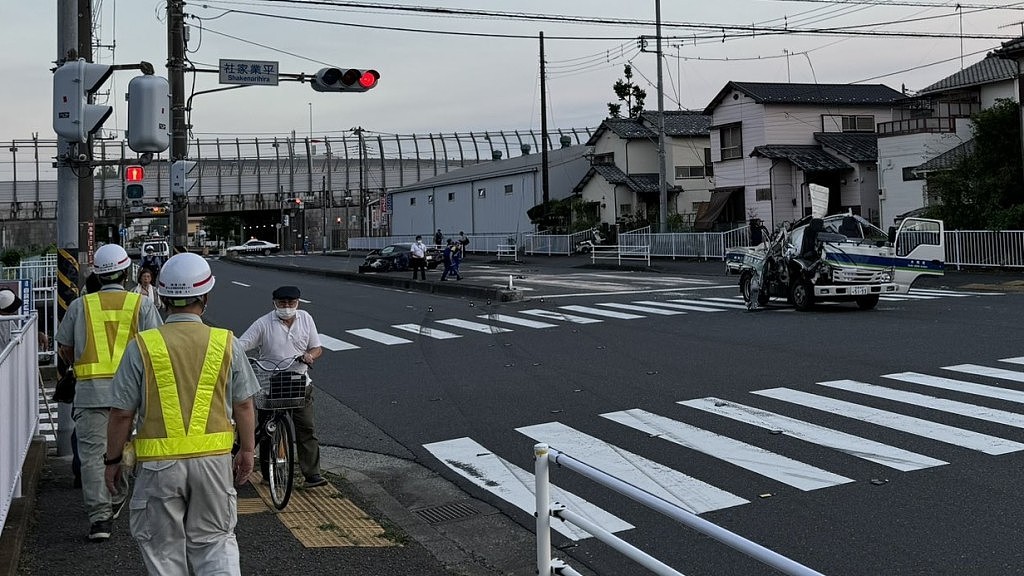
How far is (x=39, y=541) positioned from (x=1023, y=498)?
6511 millimetres

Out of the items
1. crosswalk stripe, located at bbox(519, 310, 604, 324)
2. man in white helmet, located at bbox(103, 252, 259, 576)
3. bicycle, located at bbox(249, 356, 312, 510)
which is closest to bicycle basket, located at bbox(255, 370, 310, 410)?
bicycle, located at bbox(249, 356, 312, 510)

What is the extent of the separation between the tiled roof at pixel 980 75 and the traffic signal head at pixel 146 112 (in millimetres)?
37693

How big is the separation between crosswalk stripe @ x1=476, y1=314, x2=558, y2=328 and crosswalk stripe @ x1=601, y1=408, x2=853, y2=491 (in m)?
9.02

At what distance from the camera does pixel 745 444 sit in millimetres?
8750

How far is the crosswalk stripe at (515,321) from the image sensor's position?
64.0 feet

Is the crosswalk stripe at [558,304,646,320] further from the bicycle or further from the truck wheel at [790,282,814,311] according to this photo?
the bicycle

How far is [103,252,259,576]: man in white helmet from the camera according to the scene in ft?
14.2

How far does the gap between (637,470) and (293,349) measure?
2907 mm

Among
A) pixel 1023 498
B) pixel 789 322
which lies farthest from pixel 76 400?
pixel 789 322

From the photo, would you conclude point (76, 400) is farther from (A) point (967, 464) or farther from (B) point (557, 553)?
(A) point (967, 464)

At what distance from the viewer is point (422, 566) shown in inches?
235

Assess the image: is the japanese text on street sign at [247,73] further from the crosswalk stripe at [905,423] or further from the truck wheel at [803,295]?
the crosswalk stripe at [905,423]

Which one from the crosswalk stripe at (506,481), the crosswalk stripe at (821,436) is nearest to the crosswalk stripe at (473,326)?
the crosswalk stripe at (821,436)

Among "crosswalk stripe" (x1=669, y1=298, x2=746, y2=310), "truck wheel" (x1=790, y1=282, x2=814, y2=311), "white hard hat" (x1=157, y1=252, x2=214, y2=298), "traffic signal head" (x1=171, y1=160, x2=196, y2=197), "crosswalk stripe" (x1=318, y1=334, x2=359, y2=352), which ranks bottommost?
"crosswalk stripe" (x1=318, y1=334, x2=359, y2=352)
